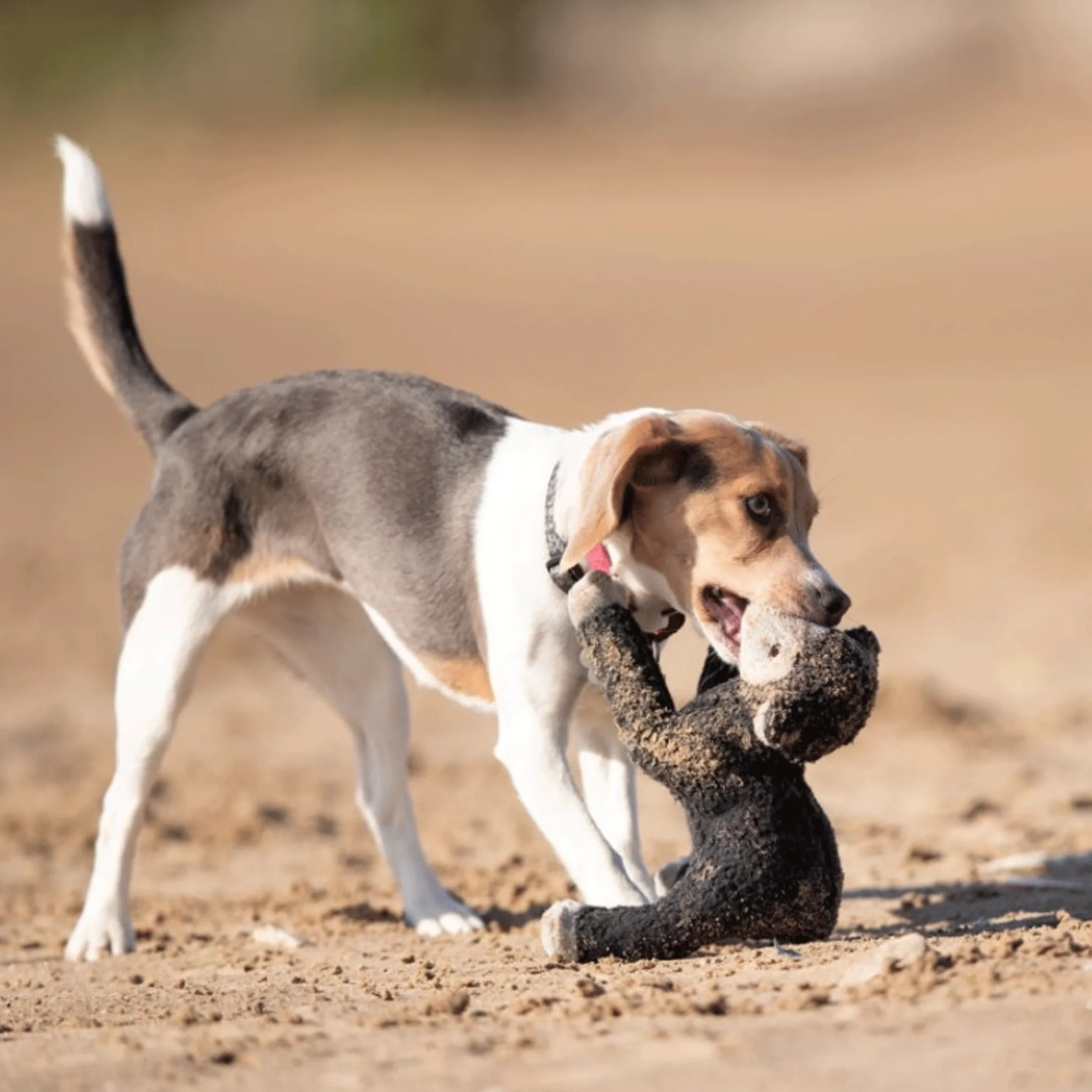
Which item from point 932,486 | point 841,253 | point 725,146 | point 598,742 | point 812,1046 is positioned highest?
point 725,146

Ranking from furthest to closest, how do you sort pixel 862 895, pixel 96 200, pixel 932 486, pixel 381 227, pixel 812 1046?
1. pixel 381 227
2. pixel 932 486
3. pixel 96 200
4. pixel 862 895
5. pixel 812 1046

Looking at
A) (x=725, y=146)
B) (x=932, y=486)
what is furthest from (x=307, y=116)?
(x=932, y=486)

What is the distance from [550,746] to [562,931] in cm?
60

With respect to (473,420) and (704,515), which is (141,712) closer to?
(473,420)

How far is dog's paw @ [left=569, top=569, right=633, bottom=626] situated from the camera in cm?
528

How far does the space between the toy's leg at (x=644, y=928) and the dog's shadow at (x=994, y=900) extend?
726 millimetres

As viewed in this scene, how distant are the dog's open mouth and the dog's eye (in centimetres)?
19

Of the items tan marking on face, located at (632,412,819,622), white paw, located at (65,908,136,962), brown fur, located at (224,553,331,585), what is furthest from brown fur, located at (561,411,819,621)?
white paw, located at (65,908,136,962)

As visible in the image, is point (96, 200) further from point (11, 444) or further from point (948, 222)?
point (948, 222)

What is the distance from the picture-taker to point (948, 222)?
3294cm

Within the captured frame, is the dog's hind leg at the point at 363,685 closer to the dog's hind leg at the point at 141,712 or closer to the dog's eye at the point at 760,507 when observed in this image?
the dog's hind leg at the point at 141,712

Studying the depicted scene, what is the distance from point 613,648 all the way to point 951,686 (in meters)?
5.27

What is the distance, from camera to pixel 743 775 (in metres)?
5.02

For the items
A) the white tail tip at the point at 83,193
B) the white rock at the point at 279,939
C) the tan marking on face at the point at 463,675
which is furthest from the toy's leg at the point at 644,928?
the white tail tip at the point at 83,193
